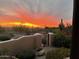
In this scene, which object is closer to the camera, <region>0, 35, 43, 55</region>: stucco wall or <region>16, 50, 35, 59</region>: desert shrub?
<region>0, 35, 43, 55</region>: stucco wall

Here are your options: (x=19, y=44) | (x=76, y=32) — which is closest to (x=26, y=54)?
(x=19, y=44)

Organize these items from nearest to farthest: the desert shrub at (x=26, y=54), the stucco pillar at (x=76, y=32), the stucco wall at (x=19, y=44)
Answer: the stucco pillar at (x=76, y=32)
the stucco wall at (x=19, y=44)
the desert shrub at (x=26, y=54)

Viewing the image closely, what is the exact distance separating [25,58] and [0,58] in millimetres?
868

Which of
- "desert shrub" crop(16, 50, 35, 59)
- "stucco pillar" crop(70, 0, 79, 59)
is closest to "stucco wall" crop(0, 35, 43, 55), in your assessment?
"desert shrub" crop(16, 50, 35, 59)

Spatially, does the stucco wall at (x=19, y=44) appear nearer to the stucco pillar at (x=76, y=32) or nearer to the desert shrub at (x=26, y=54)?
the desert shrub at (x=26, y=54)

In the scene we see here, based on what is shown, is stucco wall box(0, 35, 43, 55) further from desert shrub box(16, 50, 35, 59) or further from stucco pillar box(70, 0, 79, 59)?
stucco pillar box(70, 0, 79, 59)

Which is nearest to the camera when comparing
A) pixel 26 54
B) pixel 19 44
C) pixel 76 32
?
pixel 76 32

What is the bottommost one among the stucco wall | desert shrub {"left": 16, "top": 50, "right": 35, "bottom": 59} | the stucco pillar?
desert shrub {"left": 16, "top": 50, "right": 35, "bottom": 59}

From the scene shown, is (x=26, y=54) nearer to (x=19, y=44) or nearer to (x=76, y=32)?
(x=19, y=44)

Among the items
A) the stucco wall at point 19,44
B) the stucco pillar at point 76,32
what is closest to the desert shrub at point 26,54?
the stucco wall at point 19,44

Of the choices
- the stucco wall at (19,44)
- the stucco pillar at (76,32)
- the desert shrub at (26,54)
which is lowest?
the desert shrub at (26,54)

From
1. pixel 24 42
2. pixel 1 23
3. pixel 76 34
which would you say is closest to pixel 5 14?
pixel 1 23

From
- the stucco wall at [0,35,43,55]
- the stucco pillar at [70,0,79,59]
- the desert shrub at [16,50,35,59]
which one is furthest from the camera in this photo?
the desert shrub at [16,50,35,59]

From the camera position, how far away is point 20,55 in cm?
388
